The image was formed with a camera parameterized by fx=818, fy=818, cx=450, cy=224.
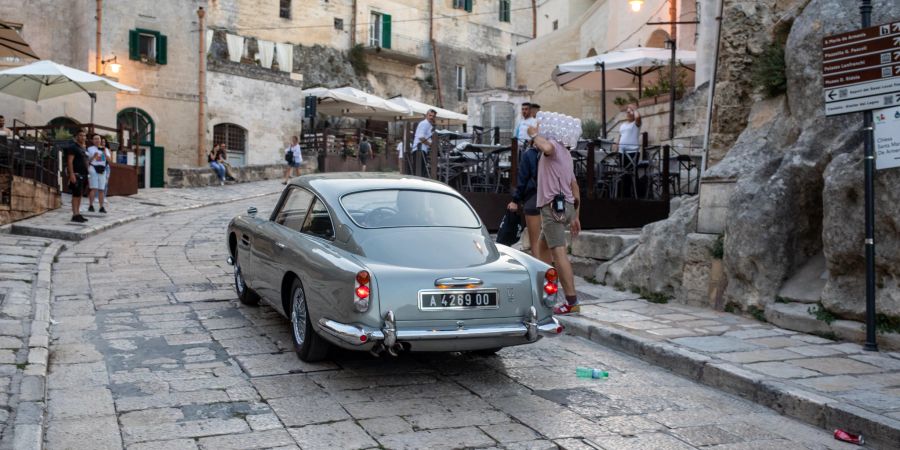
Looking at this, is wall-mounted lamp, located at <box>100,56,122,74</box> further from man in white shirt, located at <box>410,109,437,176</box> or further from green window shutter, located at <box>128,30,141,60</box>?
man in white shirt, located at <box>410,109,437,176</box>

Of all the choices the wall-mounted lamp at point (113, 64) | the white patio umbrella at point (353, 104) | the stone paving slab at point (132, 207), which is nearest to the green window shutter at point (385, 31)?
the white patio umbrella at point (353, 104)

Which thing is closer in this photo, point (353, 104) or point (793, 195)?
point (793, 195)

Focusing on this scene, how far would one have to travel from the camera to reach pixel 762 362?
237 inches

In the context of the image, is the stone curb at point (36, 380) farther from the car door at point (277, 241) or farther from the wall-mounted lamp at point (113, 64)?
the wall-mounted lamp at point (113, 64)

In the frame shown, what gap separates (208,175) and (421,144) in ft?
47.2

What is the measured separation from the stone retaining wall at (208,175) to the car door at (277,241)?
18782 mm

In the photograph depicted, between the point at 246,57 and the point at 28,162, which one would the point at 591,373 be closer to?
the point at 28,162

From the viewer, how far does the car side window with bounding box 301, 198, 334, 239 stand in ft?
20.6

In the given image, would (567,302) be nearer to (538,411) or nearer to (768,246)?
(768,246)

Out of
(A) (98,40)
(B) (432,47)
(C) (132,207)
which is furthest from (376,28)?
(C) (132,207)

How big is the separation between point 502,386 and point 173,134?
86.9 feet

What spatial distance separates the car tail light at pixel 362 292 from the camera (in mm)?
5266

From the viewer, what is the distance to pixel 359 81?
42156 millimetres

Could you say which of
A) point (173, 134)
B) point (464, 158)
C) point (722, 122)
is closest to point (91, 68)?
point (173, 134)
